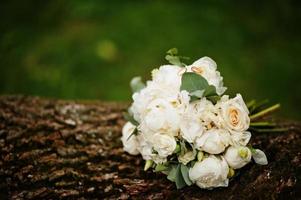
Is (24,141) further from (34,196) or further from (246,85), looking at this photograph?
(246,85)

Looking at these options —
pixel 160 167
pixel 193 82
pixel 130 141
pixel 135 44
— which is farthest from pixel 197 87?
pixel 135 44

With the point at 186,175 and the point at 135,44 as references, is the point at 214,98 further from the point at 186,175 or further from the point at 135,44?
the point at 135,44

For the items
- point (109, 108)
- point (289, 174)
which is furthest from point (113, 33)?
point (289, 174)

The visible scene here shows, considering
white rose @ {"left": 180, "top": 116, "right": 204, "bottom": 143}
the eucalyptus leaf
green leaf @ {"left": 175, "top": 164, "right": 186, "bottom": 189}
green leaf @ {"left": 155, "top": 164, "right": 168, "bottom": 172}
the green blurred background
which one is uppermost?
the green blurred background

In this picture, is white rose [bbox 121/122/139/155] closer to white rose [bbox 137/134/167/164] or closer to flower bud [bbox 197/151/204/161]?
white rose [bbox 137/134/167/164]

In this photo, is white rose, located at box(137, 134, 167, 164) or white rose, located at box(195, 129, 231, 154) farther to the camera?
white rose, located at box(137, 134, 167, 164)

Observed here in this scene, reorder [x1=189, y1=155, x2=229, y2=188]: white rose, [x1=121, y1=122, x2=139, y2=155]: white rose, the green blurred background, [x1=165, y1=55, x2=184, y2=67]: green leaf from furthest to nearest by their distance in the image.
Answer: the green blurred background
[x1=121, y1=122, x2=139, y2=155]: white rose
[x1=165, y1=55, x2=184, y2=67]: green leaf
[x1=189, y1=155, x2=229, y2=188]: white rose

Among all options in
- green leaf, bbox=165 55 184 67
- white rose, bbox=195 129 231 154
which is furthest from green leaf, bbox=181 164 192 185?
green leaf, bbox=165 55 184 67
